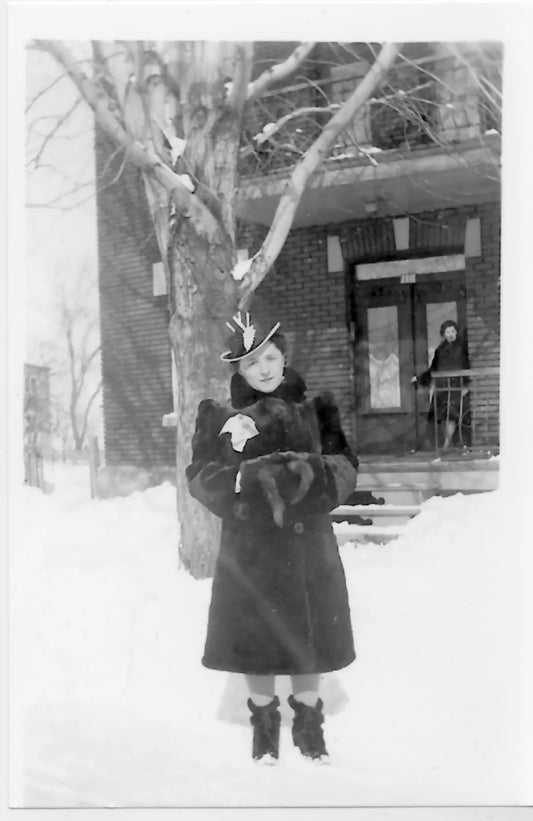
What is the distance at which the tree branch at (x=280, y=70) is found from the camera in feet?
9.10

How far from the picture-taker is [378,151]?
2.91 m

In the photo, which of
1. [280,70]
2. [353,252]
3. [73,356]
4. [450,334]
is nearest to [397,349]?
[450,334]

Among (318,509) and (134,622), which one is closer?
(318,509)

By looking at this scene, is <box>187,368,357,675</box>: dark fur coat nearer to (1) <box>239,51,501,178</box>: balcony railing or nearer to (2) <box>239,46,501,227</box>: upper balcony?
(2) <box>239,46,501,227</box>: upper balcony

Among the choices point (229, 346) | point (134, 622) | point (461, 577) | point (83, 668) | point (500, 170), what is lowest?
point (83, 668)

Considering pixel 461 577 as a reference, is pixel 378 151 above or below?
above

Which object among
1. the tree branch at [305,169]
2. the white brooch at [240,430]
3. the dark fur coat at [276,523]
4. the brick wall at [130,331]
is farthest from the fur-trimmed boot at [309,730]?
the tree branch at [305,169]

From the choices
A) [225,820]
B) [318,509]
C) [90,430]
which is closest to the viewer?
[318,509]

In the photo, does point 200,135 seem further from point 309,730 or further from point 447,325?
point 309,730

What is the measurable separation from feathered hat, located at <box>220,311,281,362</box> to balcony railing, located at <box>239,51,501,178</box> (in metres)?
0.64

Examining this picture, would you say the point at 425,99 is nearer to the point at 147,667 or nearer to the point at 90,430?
the point at 90,430

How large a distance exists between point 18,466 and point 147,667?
1.01 m

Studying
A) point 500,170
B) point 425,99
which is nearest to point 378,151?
point 425,99

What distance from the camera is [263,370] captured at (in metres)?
2.55
